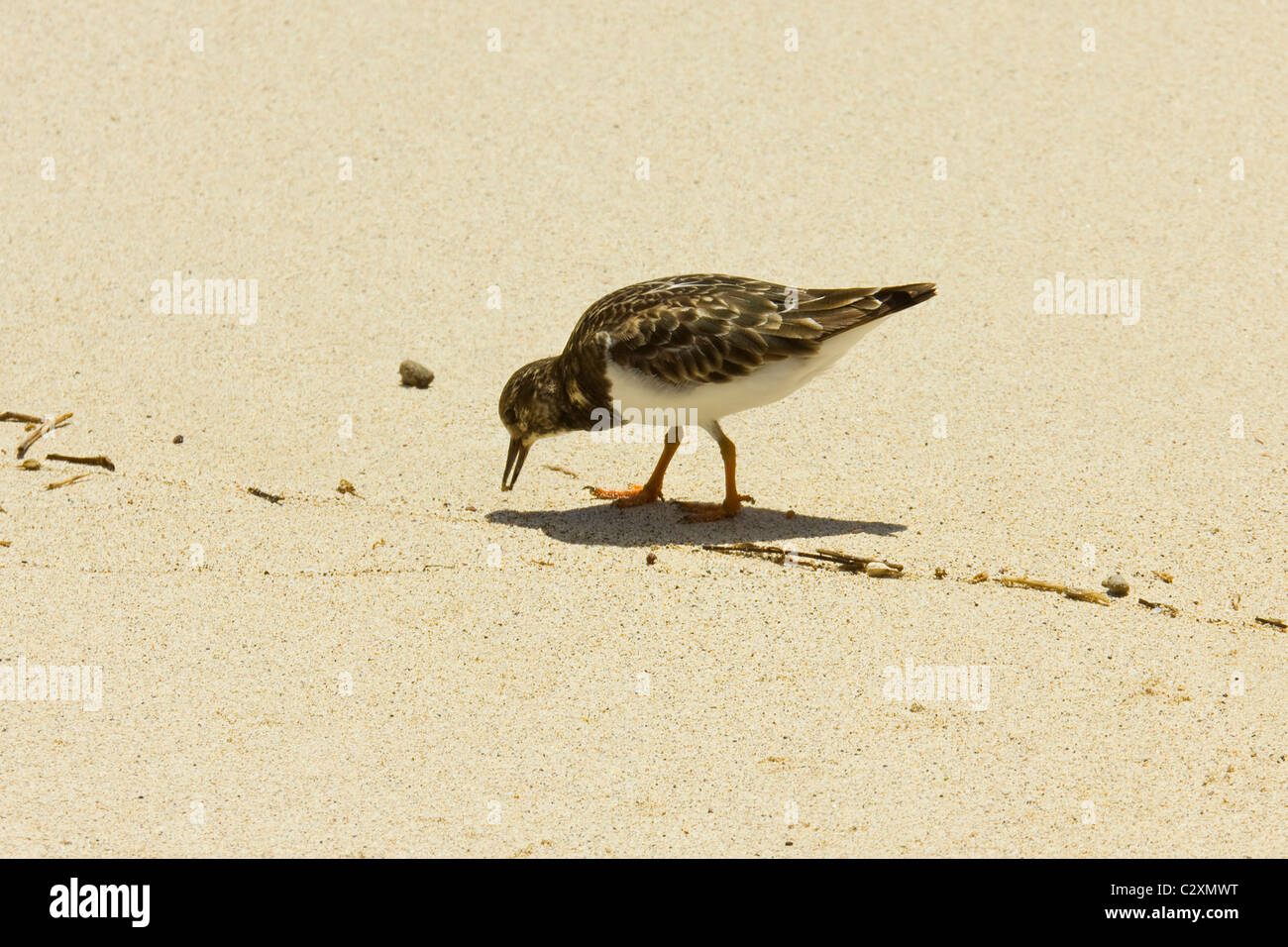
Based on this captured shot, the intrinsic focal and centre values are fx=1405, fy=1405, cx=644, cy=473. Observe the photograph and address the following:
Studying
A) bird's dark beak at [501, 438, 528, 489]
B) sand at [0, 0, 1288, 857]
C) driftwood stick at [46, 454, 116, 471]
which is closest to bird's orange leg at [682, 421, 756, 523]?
sand at [0, 0, 1288, 857]

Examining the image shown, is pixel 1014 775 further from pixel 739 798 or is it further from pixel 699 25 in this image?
pixel 699 25

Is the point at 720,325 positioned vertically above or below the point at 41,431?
above

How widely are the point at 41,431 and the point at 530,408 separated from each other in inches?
126

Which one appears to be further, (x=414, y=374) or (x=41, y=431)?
(x=414, y=374)

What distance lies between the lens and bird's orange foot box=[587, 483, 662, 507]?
8750mm

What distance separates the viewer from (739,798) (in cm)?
567

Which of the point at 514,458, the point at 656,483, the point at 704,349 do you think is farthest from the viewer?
the point at 514,458

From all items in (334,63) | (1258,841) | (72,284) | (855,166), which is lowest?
(1258,841)

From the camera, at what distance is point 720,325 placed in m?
8.20

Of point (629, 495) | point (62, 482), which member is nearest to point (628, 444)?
point (629, 495)

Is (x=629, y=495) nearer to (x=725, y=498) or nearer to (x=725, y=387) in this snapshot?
(x=725, y=498)

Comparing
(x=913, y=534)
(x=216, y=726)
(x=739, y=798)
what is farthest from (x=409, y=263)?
(x=739, y=798)

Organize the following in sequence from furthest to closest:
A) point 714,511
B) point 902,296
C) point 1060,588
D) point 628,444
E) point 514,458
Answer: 1. point 628,444
2. point 514,458
3. point 714,511
4. point 902,296
5. point 1060,588

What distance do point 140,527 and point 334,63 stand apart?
710 cm
